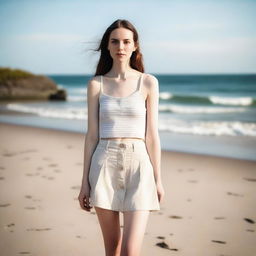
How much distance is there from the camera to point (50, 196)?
5996mm

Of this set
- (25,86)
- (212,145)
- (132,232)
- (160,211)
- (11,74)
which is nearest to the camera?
(132,232)

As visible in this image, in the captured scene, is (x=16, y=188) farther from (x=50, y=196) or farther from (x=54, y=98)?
(x=54, y=98)

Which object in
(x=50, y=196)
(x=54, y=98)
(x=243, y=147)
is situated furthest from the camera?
(x=54, y=98)

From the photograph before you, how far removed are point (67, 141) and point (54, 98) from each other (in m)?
21.7

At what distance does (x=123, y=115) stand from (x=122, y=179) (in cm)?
44

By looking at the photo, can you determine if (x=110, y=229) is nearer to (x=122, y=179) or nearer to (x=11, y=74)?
(x=122, y=179)

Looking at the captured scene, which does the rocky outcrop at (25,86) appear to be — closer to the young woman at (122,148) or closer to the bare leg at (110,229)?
the young woman at (122,148)

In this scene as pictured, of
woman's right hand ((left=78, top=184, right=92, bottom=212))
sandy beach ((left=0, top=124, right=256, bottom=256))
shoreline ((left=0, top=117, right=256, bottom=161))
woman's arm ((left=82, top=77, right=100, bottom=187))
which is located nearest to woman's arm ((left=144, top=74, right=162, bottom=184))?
woman's arm ((left=82, top=77, right=100, bottom=187))

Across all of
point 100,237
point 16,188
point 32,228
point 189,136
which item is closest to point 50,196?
point 16,188

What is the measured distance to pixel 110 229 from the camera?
2807mm

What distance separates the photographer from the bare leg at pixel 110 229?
2.74 meters

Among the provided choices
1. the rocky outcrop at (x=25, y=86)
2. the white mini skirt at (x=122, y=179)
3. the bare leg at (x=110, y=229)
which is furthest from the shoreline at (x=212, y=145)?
the rocky outcrop at (x=25, y=86)

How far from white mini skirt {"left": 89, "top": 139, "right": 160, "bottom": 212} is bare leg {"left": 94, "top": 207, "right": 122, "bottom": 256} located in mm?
83

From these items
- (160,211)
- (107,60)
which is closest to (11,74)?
(160,211)
